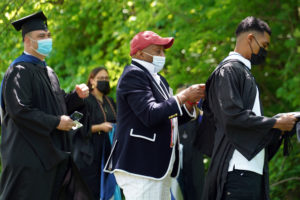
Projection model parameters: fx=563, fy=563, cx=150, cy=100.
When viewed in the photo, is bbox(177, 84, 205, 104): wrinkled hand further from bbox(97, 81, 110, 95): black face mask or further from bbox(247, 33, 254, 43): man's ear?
bbox(97, 81, 110, 95): black face mask

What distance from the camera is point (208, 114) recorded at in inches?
197

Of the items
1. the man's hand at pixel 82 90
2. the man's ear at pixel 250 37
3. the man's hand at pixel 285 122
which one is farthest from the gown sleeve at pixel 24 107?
the man's hand at pixel 285 122

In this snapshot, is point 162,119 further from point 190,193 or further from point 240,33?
point 190,193

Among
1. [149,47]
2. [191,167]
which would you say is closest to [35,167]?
[149,47]

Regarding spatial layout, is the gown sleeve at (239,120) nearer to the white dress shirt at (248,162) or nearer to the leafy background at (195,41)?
the white dress shirt at (248,162)

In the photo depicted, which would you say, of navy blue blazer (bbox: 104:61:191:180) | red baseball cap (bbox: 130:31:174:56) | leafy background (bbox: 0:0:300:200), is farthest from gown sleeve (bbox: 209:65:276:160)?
leafy background (bbox: 0:0:300:200)

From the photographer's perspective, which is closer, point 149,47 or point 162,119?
point 162,119

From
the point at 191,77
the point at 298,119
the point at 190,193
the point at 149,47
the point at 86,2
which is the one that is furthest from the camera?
the point at 86,2

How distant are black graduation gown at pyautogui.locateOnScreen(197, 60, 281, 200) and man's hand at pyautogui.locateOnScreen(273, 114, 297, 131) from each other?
5cm

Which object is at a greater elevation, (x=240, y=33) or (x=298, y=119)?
(x=240, y=33)

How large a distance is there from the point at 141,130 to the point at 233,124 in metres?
0.85

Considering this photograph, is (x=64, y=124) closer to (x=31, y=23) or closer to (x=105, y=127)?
(x=31, y=23)

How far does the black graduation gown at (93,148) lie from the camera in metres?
7.36

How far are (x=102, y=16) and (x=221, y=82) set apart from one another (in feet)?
21.4
